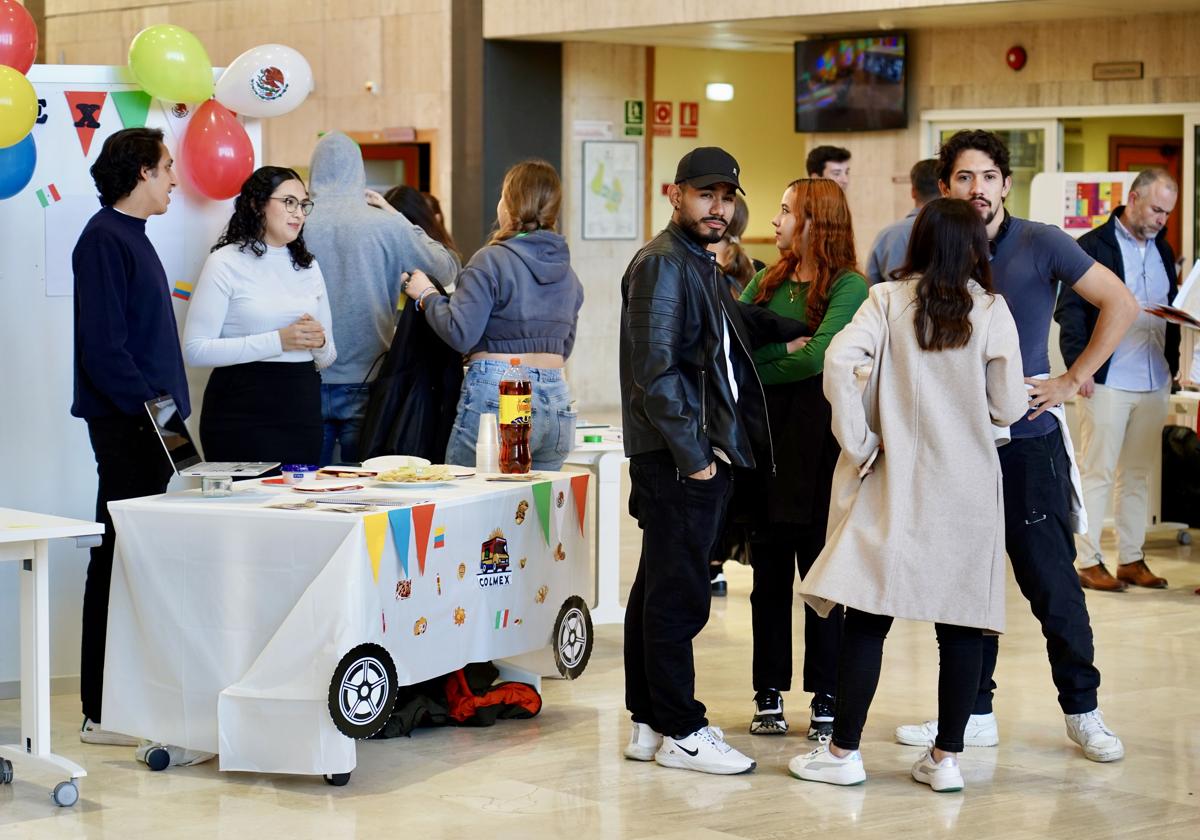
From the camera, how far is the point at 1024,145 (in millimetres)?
11867

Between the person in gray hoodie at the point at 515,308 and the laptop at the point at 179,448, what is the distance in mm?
904

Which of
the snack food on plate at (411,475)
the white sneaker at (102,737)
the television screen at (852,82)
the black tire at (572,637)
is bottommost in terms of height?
→ the white sneaker at (102,737)

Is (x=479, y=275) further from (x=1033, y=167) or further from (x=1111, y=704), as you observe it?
(x=1033, y=167)

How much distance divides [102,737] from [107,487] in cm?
70

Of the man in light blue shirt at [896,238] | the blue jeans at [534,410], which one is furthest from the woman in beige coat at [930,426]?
the man in light blue shirt at [896,238]

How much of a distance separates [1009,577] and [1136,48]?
4.77 meters

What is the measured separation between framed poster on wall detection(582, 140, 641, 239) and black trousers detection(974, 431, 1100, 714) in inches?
388

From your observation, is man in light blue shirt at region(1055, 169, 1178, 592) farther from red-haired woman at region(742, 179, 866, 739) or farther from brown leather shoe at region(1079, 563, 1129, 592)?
red-haired woman at region(742, 179, 866, 739)

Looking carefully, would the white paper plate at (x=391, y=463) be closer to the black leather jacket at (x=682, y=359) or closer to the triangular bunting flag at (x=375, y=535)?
the triangular bunting flag at (x=375, y=535)

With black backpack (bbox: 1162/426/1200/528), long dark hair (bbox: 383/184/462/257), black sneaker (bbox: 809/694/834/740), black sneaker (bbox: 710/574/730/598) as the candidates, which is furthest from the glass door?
black sneaker (bbox: 809/694/834/740)

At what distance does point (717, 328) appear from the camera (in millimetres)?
4512

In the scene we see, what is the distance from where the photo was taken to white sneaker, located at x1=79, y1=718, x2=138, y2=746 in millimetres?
A: 4910

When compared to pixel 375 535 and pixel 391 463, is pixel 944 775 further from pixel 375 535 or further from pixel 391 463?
pixel 391 463

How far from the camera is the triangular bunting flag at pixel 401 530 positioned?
4477 mm
